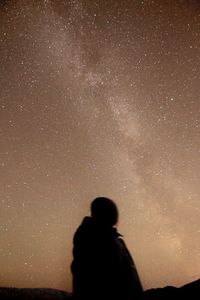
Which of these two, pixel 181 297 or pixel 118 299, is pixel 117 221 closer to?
pixel 118 299

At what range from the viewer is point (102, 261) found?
2770 millimetres

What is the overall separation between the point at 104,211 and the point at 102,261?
0.42m

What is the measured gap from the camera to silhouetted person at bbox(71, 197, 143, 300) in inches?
106

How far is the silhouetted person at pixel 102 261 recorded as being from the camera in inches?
106

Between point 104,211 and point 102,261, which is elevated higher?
point 104,211

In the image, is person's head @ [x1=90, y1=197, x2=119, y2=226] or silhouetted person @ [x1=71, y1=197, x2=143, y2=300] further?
person's head @ [x1=90, y1=197, x2=119, y2=226]

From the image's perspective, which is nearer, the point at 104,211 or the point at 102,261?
the point at 102,261

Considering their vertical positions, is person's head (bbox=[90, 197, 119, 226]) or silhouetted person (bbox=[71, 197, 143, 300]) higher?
person's head (bbox=[90, 197, 119, 226])

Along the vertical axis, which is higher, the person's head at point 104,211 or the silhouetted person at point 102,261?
the person's head at point 104,211

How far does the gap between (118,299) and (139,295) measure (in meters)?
0.17

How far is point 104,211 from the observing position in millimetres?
2902

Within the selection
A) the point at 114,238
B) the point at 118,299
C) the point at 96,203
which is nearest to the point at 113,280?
the point at 118,299

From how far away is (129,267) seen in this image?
2.79 metres

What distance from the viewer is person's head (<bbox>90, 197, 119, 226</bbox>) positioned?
2.90 meters
